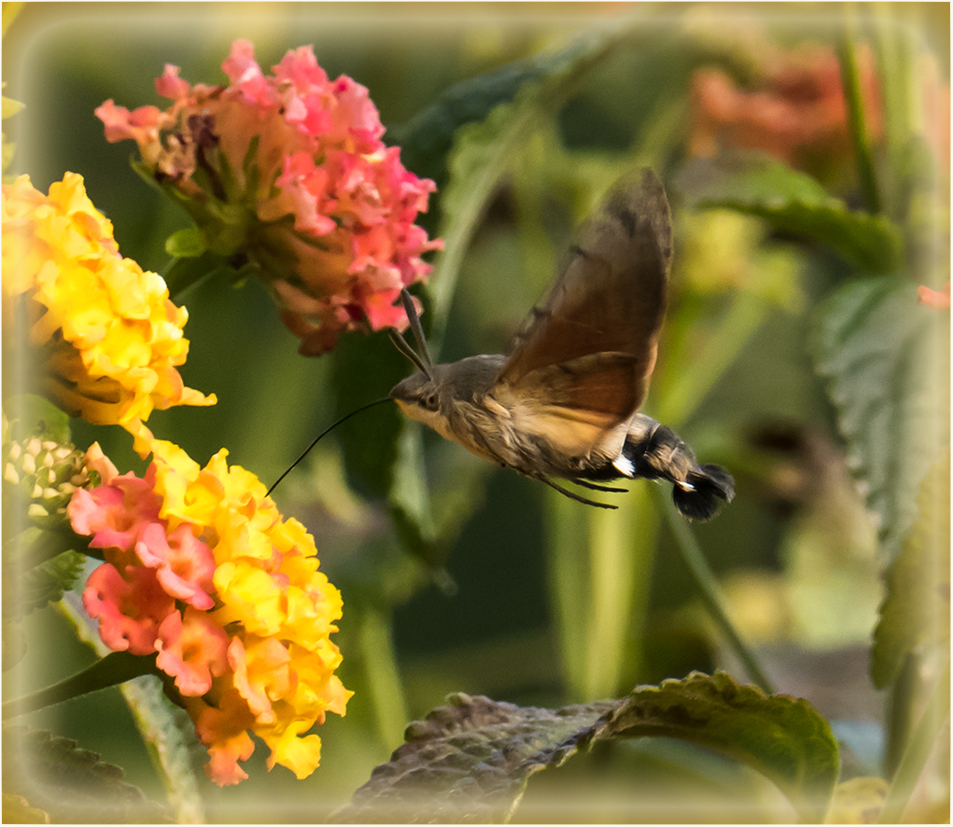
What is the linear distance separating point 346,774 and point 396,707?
3.5 inches

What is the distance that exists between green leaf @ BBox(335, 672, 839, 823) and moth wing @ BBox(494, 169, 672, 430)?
89mm

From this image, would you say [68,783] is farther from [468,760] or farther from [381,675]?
[381,675]

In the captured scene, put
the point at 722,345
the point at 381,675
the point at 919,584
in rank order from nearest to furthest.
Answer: the point at 919,584
the point at 381,675
the point at 722,345

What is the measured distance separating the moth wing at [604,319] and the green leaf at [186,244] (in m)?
0.11

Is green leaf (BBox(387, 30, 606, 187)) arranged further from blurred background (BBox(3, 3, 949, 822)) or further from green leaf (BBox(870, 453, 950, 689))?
green leaf (BBox(870, 453, 950, 689))

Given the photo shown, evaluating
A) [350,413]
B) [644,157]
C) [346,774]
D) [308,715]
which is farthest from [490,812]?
[644,157]

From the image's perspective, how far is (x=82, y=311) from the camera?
0.26 m

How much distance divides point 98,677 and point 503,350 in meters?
0.26

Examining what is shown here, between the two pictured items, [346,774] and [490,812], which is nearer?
[490,812]

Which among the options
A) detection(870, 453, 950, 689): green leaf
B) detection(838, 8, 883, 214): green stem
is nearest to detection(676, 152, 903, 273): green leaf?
detection(838, 8, 883, 214): green stem

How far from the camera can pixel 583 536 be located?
2.28 ft

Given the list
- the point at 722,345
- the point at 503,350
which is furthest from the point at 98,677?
the point at 722,345

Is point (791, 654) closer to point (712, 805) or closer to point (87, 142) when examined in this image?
point (712, 805)

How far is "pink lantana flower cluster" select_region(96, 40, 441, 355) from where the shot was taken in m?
0.31
